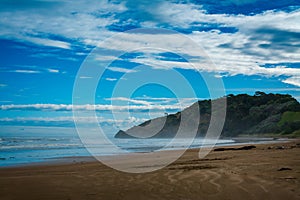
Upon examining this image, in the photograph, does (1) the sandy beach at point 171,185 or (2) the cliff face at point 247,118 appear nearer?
(1) the sandy beach at point 171,185

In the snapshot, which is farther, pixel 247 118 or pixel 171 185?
pixel 247 118

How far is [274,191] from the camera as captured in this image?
7828 mm

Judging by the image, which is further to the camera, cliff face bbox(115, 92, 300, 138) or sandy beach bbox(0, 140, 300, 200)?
cliff face bbox(115, 92, 300, 138)

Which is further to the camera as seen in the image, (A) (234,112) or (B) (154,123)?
(B) (154,123)

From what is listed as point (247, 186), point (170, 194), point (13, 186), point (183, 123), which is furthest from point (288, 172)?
point (183, 123)

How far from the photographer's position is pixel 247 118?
366ft

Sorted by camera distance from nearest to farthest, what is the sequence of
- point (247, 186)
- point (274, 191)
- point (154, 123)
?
point (274, 191) → point (247, 186) → point (154, 123)

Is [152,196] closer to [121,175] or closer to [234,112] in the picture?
[121,175]

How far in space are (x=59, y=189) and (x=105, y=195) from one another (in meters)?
1.75

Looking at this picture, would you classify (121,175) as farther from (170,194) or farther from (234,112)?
(234,112)

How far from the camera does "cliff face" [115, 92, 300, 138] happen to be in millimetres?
86012

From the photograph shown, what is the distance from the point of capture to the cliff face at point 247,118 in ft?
282

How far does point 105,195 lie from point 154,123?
12338 cm

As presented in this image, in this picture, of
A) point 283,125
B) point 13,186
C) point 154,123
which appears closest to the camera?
point 13,186
